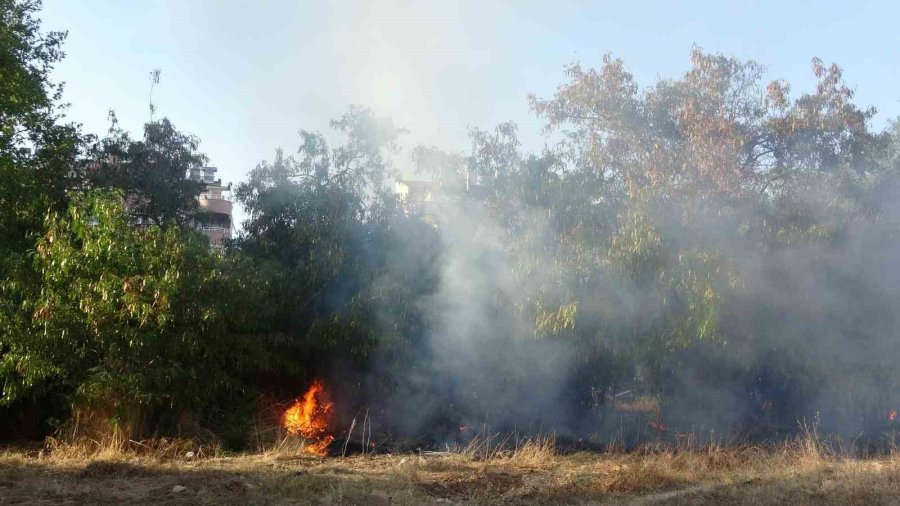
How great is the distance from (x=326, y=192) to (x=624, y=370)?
646cm

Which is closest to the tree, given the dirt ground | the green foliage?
the green foliage

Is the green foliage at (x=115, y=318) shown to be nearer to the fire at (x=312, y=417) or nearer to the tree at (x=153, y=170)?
the fire at (x=312, y=417)

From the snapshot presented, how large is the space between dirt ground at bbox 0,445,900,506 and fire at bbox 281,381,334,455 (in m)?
1.39

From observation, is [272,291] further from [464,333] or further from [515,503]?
[515,503]

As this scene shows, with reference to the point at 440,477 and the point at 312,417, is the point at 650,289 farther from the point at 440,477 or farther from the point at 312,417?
the point at 312,417

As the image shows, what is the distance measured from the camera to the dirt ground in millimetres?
7223

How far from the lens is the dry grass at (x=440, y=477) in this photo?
725 cm

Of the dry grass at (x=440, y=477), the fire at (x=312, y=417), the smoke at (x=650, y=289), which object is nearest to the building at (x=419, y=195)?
the smoke at (x=650, y=289)

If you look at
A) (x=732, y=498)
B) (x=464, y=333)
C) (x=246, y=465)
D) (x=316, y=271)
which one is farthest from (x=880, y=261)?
(x=246, y=465)

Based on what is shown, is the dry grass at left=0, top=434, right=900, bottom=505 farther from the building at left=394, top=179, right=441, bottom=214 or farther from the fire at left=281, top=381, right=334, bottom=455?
the building at left=394, top=179, right=441, bottom=214

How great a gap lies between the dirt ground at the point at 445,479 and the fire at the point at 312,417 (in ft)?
4.55

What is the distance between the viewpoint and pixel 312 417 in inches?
466

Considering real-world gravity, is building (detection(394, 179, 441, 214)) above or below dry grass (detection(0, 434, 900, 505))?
above

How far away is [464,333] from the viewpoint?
11.6 metres
